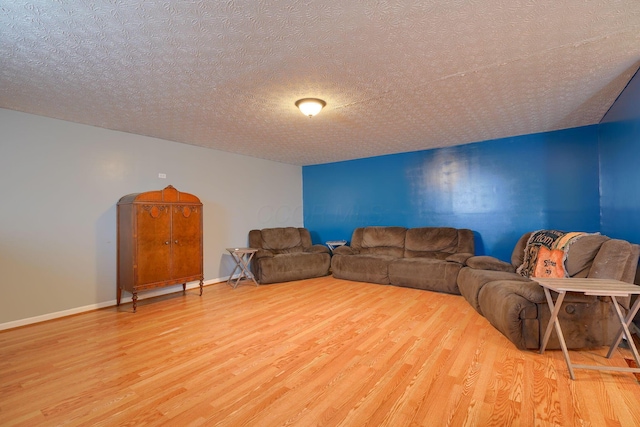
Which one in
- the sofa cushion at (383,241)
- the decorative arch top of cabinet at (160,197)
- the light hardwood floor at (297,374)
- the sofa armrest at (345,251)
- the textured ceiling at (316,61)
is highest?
the textured ceiling at (316,61)

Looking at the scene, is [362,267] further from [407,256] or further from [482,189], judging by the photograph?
[482,189]

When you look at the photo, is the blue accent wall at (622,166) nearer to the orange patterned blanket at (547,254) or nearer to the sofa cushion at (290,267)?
the orange patterned blanket at (547,254)

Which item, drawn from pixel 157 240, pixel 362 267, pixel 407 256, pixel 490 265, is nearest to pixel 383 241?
pixel 407 256

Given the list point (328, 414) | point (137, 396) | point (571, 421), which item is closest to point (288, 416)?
point (328, 414)

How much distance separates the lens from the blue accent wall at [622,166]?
97.6 inches

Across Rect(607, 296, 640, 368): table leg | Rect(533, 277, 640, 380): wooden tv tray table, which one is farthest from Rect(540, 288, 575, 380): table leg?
Rect(607, 296, 640, 368): table leg

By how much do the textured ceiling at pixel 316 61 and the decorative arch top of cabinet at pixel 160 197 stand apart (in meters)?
0.87

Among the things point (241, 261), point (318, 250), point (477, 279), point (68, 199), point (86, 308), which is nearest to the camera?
point (477, 279)

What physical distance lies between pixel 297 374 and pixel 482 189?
4147 millimetres

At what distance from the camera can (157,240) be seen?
12.1 feet

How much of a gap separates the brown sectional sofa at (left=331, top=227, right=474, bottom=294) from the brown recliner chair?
1.13 feet

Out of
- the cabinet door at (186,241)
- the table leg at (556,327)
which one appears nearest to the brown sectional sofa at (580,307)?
the table leg at (556,327)

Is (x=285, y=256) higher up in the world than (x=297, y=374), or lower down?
higher up

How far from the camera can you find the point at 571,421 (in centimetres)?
151
